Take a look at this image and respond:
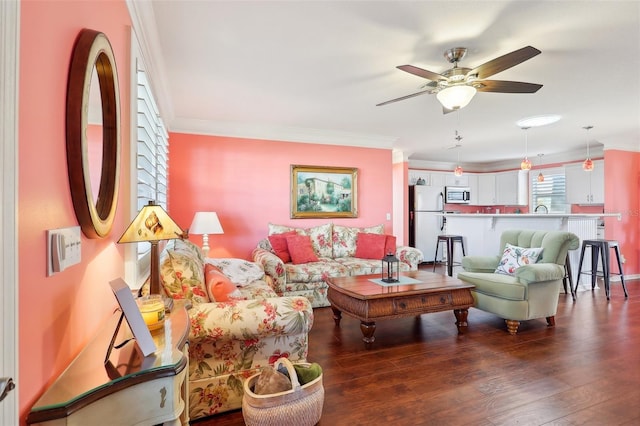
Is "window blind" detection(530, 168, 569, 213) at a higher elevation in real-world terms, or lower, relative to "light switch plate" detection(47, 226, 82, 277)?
higher

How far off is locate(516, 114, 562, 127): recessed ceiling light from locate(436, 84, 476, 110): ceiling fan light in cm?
243

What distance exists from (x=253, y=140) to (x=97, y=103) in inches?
137

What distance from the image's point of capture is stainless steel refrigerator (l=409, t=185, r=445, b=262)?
7.27 metres

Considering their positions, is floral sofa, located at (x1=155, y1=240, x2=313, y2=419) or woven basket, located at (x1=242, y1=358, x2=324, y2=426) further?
floral sofa, located at (x1=155, y1=240, x2=313, y2=419)

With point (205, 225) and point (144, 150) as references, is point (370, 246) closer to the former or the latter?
point (205, 225)

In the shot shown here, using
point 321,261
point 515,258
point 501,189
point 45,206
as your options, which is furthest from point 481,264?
point 501,189

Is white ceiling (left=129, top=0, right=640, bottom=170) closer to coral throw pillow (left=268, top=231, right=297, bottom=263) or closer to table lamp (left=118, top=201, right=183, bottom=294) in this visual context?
table lamp (left=118, top=201, right=183, bottom=294)

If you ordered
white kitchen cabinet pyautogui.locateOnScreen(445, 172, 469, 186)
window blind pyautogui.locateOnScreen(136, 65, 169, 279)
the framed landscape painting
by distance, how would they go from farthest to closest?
white kitchen cabinet pyautogui.locateOnScreen(445, 172, 469, 186)
the framed landscape painting
window blind pyautogui.locateOnScreen(136, 65, 169, 279)

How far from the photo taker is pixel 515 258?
3.55 meters

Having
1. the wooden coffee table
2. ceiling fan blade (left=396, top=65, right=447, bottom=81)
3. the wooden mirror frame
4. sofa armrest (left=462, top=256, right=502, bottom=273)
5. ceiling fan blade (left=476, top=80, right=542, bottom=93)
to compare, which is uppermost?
ceiling fan blade (left=396, top=65, right=447, bottom=81)

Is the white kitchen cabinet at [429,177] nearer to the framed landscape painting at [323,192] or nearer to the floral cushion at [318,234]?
the framed landscape painting at [323,192]

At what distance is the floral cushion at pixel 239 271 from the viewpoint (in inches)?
120

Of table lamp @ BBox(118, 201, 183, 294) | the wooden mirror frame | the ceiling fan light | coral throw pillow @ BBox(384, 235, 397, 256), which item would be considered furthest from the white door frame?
coral throw pillow @ BBox(384, 235, 397, 256)

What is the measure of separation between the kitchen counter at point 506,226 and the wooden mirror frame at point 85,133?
14.9 ft
